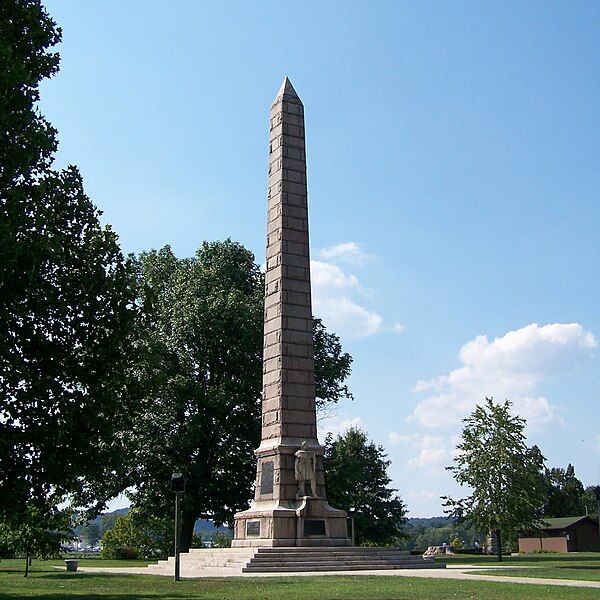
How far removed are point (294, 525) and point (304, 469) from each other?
71.6 inches

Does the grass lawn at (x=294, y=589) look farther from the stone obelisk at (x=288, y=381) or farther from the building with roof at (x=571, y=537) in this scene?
the building with roof at (x=571, y=537)

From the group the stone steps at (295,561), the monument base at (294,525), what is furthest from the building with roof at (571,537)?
the monument base at (294,525)

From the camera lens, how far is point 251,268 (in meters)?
42.3

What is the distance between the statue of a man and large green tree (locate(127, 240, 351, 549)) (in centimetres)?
972

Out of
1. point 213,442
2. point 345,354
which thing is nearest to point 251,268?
point 345,354

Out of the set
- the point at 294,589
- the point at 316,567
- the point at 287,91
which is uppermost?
the point at 287,91

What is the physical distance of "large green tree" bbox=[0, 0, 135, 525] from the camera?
15484 millimetres

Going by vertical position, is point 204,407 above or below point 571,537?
above

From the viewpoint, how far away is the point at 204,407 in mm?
35594

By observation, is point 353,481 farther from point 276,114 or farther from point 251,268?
point 276,114

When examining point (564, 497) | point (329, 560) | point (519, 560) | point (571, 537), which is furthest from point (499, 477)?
point (564, 497)

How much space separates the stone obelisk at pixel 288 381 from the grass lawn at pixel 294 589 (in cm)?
589

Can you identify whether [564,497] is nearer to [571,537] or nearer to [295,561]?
[571,537]

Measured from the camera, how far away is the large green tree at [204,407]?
3547cm
